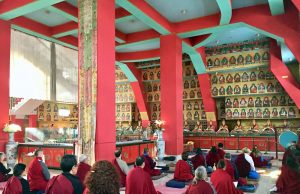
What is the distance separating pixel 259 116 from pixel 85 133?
1254cm

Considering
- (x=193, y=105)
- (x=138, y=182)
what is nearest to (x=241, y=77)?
(x=193, y=105)

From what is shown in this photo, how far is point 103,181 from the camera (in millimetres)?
2262

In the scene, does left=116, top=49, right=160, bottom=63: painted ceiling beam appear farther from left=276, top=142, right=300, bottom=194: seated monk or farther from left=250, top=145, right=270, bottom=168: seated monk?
left=276, top=142, right=300, bottom=194: seated monk

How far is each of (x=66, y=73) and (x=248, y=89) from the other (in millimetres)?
10993

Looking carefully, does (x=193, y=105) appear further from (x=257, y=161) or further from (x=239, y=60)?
(x=257, y=161)

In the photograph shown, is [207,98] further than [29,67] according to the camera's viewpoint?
Yes

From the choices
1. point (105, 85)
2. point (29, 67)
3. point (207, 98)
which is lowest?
point (207, 98)

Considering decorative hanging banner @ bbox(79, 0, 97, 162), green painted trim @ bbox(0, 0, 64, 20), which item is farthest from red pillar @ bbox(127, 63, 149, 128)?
decorative hanging banner @ bbox(79, 0, 97, 162)

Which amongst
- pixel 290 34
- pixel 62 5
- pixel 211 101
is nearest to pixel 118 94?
pixel 211 101

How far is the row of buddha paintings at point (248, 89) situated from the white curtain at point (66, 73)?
8829mm

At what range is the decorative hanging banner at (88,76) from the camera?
7.46m

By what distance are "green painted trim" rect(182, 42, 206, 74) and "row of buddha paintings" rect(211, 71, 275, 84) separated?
4.54ft

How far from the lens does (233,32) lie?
1460 centimetres

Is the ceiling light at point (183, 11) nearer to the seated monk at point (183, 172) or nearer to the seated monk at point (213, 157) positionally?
the seated monk at point (213, 157)
